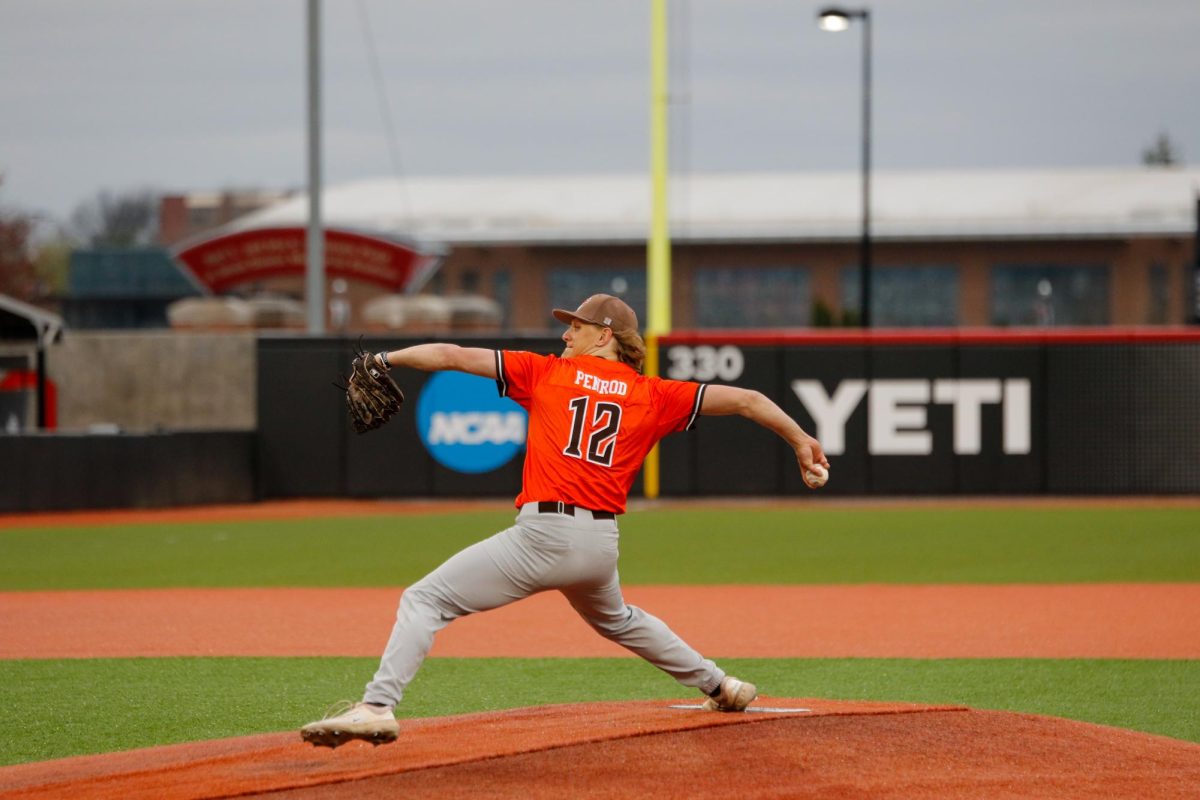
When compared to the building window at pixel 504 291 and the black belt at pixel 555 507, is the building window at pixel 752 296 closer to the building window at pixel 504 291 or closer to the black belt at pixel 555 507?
the building window at pixel 504 291

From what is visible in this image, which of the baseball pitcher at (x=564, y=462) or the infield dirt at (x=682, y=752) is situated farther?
the baseball pitcher at (x=564, y=462)

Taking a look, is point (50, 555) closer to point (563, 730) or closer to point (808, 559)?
point (808, 559)

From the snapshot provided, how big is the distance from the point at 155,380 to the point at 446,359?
19.2 metres

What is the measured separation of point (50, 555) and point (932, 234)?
107ft

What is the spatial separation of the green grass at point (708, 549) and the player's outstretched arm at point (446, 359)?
774 centimetres

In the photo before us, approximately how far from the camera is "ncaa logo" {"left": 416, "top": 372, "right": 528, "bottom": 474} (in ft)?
72.0

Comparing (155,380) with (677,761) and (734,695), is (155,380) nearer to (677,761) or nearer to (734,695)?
(734,695)

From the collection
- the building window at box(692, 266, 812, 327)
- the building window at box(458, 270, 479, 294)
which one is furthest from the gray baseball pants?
the building window at box(458, 270, 479, 294)

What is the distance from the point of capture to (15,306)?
68.8 ft

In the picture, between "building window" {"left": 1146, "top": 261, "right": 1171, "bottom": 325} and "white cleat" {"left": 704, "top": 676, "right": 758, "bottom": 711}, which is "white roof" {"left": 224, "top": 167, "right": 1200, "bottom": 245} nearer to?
"building window" {"left": 1146, "top": 261, "right": 1171, "bottom": 325}

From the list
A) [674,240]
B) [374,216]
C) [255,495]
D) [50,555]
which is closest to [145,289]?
[374,216]

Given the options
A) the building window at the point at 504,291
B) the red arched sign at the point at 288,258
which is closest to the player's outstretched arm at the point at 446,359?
the red arched sign at the point at 288,258

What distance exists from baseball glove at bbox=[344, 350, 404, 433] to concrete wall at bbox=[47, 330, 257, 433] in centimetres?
1722

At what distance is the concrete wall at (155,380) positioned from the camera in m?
23.2
